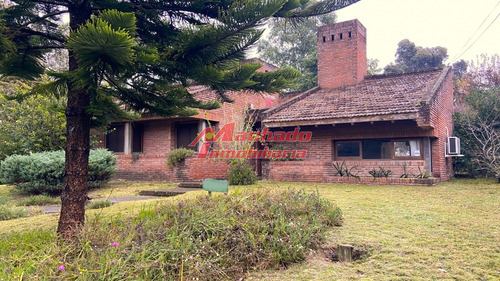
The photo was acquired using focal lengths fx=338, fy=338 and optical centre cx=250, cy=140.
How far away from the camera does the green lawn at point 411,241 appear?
9.68ft

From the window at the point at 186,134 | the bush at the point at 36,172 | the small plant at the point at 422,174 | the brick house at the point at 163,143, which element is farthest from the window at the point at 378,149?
the bush at the point at 36,172

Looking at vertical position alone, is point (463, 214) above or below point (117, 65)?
below

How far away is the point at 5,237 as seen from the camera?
3.93 m

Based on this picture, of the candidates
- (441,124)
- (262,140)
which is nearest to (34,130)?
(262,140)

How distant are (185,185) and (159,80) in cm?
768

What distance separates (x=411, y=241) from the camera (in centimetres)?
384

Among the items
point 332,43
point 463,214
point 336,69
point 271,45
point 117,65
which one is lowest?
point 463,214

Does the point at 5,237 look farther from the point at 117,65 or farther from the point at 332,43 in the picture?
the point at 332,43

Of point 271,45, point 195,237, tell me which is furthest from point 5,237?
point 271,45

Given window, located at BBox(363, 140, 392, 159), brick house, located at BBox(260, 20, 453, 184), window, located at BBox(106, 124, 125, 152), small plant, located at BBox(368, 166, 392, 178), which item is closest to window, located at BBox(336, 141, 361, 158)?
brick house, located at BBox(260, 20, 453, 184)

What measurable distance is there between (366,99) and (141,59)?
1150 cm

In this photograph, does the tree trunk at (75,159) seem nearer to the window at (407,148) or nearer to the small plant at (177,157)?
the small plant at (177,157)

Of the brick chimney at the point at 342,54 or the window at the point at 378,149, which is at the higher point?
the brick chimney at the point at 342,54

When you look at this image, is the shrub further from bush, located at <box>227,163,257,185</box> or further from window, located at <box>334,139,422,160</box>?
bush, located at <box>227,163,257,185</box>
